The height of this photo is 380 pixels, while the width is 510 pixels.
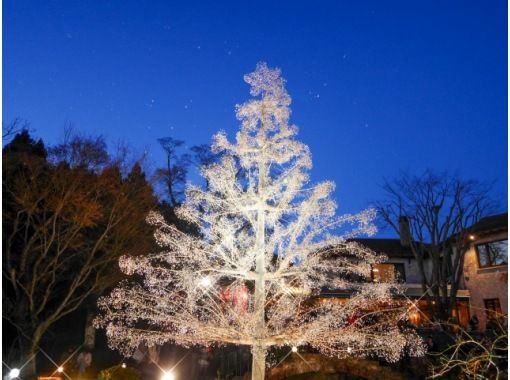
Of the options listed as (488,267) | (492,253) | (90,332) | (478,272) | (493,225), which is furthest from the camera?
(478,272)

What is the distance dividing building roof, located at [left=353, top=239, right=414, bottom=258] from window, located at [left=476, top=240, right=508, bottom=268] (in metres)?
3.76

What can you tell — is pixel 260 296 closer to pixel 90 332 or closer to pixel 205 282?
pixel 205 282

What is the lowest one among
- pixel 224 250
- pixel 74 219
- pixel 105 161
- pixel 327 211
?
pixel 224 250

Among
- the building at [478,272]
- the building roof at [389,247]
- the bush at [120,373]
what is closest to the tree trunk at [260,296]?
the bush at [120,373]

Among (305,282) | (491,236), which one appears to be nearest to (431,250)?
(491,236)

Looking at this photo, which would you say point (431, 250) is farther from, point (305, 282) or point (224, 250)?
point (224, 250)

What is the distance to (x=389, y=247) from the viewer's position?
1006 inches

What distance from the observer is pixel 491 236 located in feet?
70.9

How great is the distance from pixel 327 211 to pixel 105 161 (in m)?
9.20

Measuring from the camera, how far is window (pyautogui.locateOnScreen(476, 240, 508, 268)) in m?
21.1

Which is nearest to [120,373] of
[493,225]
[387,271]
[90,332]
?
[90,332]

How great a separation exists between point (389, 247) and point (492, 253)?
18.7ft

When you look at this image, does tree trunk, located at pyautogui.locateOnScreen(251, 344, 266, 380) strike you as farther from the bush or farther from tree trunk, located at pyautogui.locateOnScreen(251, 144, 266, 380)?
the bush

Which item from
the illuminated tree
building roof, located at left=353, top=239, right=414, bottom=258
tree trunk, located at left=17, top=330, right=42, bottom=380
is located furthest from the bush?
building roof, located at left=353, top=239, right=414, bottom=258
